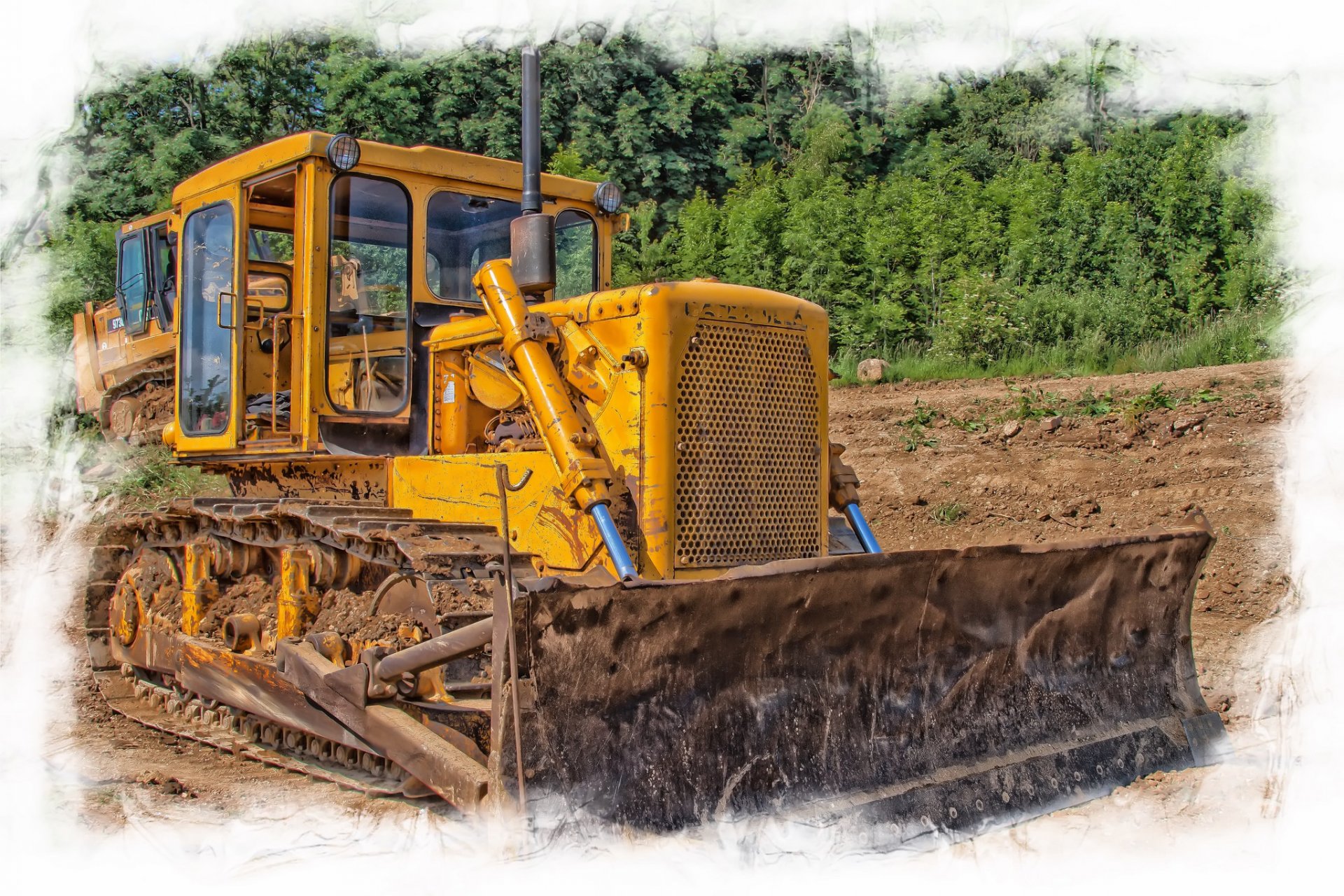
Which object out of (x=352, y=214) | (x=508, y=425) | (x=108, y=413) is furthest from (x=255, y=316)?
(x=108, y=413)

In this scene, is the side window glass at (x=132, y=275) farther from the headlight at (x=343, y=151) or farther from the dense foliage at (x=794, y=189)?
the dense foliage at (x=794, y=189)

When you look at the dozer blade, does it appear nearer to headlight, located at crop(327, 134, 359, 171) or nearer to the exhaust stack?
the exhaust stack

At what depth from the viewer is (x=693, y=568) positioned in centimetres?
492

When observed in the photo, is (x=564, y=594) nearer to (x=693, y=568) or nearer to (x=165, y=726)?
(x=693, y=568)

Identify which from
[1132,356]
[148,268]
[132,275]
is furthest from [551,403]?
[1132,356]

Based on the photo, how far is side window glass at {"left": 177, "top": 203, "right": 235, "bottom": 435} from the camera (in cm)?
638

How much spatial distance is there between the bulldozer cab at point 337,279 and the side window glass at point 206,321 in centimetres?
1

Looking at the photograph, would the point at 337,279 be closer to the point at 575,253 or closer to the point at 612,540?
the point at 575,253

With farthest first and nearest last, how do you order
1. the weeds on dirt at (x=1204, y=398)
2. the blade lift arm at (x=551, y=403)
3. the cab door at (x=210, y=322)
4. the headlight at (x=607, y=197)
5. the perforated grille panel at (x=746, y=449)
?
the weeds on dirt at (x=1204, y=398) < the headlight at (x=607, y=197) < the cab door at (x=210, y=322) < the perforated grille panel at (x=746, y=449) < the blade lift arm at (x=551, y=403)

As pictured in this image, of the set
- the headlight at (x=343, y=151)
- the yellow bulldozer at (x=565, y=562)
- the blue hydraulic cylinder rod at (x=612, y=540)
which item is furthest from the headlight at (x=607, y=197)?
the blue hydraulic cylinder rod at (x=612, y=540)

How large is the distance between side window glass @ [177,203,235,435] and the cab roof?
21 centimetres

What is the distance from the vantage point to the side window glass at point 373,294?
5906mm

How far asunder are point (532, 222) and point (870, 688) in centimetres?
248

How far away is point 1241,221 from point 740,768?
627 inches
